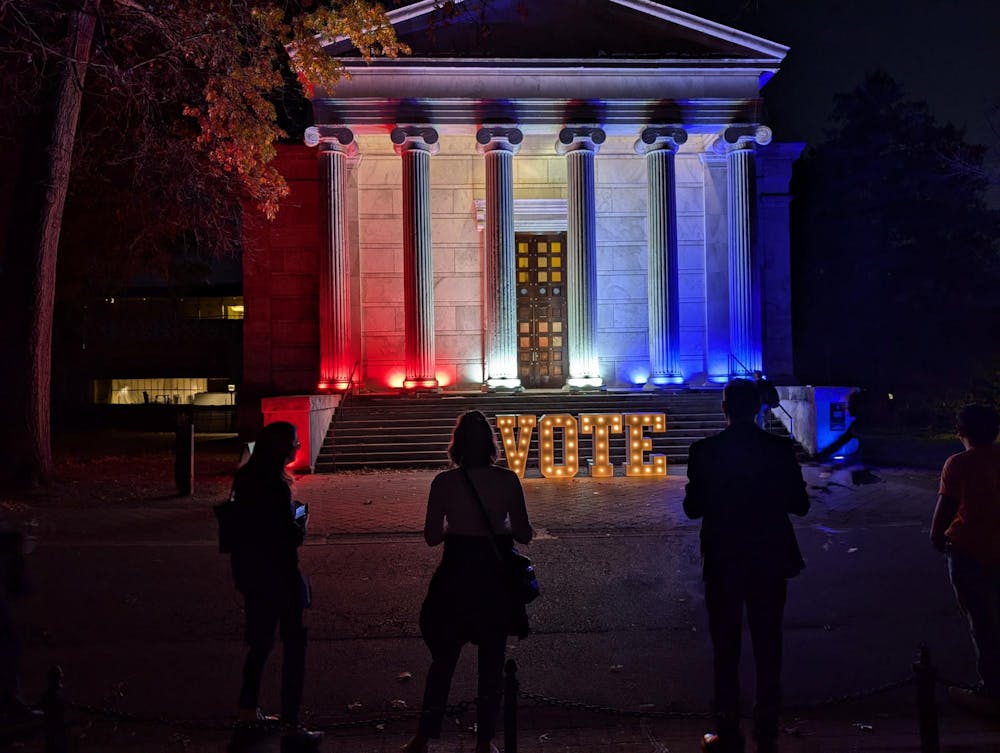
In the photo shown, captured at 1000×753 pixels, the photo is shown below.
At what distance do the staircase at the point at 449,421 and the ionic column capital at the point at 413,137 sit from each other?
7.03 m

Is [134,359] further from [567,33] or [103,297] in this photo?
[567,33]

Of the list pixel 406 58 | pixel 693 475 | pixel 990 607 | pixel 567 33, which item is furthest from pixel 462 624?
pixel 567 33

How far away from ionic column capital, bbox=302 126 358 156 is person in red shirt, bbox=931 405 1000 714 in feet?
62.5

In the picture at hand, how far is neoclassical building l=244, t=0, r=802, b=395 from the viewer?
21031 millimetres

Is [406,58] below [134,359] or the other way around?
the other way around

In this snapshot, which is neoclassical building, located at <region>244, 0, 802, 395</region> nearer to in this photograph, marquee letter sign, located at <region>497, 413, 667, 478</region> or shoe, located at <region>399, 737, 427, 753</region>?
marquee letter sign, located at <region>497, 413, 667, 478</region>

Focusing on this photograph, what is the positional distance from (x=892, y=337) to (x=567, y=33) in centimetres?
2139

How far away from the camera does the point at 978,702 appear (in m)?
4.75

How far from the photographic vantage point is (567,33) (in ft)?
71.6

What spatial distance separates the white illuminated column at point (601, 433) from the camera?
1518 cm

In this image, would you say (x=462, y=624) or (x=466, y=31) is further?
(x=466, y=31)

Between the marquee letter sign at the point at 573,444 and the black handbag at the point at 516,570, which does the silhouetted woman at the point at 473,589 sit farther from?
the marquee letter sign at the point at 573,444

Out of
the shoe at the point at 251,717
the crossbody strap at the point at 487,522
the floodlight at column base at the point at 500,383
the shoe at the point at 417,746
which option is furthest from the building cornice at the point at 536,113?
the shoe at the point at 417,746

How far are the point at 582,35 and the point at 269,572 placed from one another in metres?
21.1
